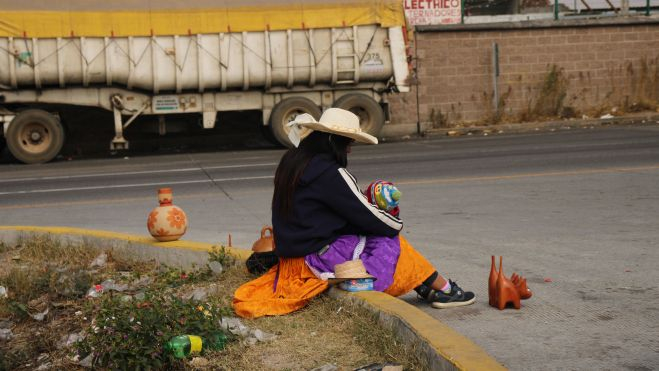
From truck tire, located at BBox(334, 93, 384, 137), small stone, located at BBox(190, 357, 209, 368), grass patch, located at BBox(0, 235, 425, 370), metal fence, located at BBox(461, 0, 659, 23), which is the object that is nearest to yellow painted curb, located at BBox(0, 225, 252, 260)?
grass patch, located at BBox(0, 235, 425, 370)

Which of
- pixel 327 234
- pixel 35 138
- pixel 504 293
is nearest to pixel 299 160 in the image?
pixel 327 234

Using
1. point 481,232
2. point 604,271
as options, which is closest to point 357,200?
point 604,271

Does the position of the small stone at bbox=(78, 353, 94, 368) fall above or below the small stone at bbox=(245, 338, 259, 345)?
below

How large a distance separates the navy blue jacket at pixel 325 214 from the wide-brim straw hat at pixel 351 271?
0.25 m

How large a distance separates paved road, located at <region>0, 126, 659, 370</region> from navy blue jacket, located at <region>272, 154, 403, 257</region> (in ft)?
2.22

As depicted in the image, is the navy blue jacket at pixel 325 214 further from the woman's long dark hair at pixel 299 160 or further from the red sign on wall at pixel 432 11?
the red sign on wall at pixel 432 11

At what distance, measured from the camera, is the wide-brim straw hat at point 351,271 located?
20.3ft

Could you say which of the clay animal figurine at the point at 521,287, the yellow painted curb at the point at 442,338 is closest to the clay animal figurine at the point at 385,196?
the yellow painted curb at the point at 442,338

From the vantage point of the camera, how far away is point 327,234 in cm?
642

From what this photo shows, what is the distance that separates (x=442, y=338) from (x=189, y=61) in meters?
17.3

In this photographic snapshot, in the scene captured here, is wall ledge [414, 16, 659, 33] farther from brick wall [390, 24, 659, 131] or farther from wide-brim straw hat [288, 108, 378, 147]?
wide-brim straw hat [288, 108, 378, 147]

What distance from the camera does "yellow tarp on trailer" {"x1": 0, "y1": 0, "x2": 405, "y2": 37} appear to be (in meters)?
20.9

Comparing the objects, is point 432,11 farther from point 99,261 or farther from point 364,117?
point 99,261

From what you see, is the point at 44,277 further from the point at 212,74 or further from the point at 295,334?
the point at 212,74
